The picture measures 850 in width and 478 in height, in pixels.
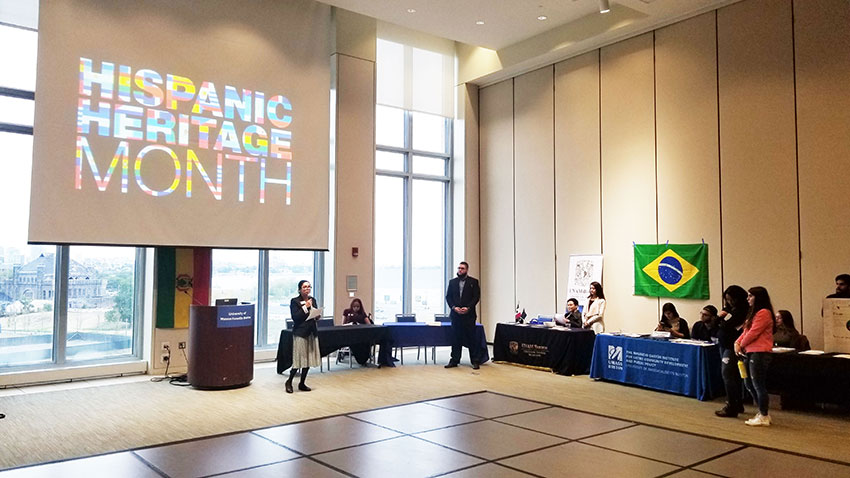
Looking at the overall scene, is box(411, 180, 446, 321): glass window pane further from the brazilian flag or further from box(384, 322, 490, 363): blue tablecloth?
the brazilian flag

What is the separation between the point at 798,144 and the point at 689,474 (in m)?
5.20

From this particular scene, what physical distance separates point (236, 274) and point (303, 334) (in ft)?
9.91

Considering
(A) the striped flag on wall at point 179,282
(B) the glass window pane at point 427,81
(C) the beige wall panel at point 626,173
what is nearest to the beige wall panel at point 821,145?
(C) the beige wall panel at point 626,173

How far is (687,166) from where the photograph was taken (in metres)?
8.86

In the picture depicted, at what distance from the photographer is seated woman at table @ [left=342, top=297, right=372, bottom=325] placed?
9.59m

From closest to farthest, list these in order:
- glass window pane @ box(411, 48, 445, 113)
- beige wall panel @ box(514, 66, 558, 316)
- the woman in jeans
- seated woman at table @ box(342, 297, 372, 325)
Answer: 1. the woman in jeans
2. seated woman at table @ box(342, 297, 372, 325)
3. beige wall panel @ box(514, 66, 558, 316)
4. glass window pane @ box(411, 48, 445, 113)

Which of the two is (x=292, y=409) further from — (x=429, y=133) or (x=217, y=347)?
(x=429, y=133)

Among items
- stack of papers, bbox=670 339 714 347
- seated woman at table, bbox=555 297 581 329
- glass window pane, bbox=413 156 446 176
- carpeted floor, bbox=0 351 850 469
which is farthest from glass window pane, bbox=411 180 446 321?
stack of papers, bbox=670 339 714 347

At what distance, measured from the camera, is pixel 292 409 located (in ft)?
21.5

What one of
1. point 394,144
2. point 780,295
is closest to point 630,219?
point 780,295

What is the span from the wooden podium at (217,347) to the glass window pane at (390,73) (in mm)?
5279

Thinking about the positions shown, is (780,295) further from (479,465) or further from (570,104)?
(479,465)

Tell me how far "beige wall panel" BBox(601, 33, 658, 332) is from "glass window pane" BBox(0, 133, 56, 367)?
8025 millimetres

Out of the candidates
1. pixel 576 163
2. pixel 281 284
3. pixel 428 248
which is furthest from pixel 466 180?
pixel 281 284
